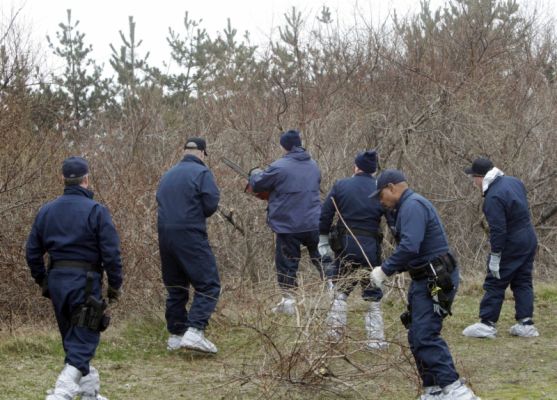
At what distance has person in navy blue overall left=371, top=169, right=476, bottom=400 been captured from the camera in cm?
618

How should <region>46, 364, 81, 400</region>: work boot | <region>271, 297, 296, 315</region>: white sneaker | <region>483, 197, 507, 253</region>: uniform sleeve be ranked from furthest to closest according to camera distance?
<region>483, 197, 507, 253</region>: uniform sleeve, <region>271, 297, 296, 315</region>: white sneaker, <region>46, 364, 81, 400</region>: work boot

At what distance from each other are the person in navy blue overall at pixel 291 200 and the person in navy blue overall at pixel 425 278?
2865 mm

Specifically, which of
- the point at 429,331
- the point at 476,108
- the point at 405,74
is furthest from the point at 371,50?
the point at 429,331

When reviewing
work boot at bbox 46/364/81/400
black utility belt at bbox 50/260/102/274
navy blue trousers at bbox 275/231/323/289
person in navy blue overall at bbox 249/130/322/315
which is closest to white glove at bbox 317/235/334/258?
person in navy blue overall at bbox 249/130/322/315

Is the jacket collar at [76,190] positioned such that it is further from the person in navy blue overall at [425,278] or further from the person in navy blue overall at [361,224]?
the person in navy blue overall at [361,224]

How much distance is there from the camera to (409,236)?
20.2ft

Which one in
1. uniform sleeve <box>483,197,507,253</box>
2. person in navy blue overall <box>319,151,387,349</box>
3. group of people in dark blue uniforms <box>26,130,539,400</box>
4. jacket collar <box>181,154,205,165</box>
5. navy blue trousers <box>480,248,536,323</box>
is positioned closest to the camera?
group of people in dark blue uniforms <box>26,130,539,400</box>

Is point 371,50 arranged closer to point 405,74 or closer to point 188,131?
point 405,74

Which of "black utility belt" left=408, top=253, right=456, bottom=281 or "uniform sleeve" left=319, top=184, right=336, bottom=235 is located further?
"uniform sleeve" left=319, top=184, right=336, bottom=235

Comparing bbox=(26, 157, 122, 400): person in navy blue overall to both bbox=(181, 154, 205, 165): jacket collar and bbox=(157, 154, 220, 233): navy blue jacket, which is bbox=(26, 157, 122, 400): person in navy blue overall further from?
bbox=(181, 154, 205, 165): jacket collar

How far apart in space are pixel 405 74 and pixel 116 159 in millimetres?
6077

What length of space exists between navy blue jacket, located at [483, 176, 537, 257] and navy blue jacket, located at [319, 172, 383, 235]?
128 centimetres

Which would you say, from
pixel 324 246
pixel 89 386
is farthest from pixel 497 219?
pixel 89 386

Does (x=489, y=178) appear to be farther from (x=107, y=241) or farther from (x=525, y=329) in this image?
(x=107, y=241)
